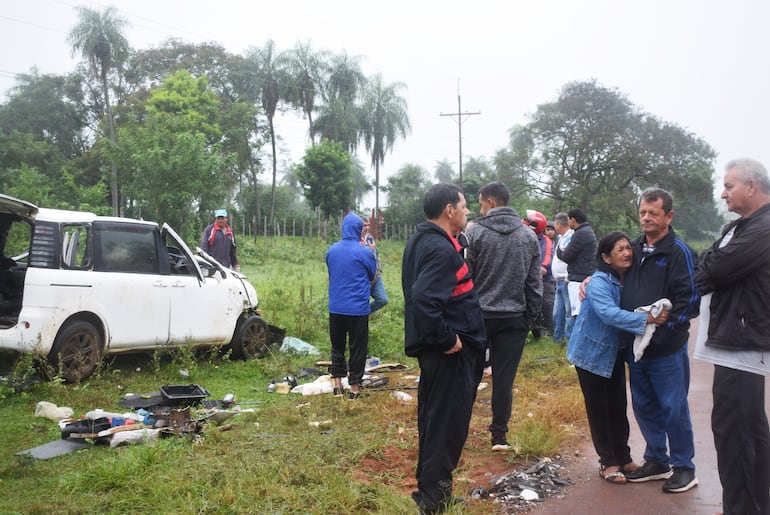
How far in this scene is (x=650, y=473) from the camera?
4449mm

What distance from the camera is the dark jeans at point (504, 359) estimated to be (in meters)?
5.09

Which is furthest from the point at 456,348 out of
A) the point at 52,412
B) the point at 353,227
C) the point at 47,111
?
the point at 47,111

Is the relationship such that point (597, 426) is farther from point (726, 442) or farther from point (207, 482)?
point (207, 482)

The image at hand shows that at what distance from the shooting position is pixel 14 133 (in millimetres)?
36719

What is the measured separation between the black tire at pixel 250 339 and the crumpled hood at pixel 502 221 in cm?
472

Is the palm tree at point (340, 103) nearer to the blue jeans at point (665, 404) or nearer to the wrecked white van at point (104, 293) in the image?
the wrecked white van at point (104, 293)

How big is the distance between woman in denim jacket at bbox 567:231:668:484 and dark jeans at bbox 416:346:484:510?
1.08 metres

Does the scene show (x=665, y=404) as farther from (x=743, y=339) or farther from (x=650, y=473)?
(x=743, y=339)

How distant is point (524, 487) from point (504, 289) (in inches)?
59.8

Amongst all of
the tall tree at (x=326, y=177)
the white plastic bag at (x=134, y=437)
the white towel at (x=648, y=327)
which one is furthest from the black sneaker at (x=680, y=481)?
the tall tree at (x=326, y=177)

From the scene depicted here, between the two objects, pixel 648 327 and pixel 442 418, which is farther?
A: pixel 648 327

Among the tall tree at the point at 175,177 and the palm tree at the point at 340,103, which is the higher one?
the palm tree at the point at 340,103

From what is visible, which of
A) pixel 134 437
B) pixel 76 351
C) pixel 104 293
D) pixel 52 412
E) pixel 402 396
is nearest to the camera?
pixel 134 437

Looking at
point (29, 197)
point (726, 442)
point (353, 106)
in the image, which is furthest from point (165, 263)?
point (353, 106)
